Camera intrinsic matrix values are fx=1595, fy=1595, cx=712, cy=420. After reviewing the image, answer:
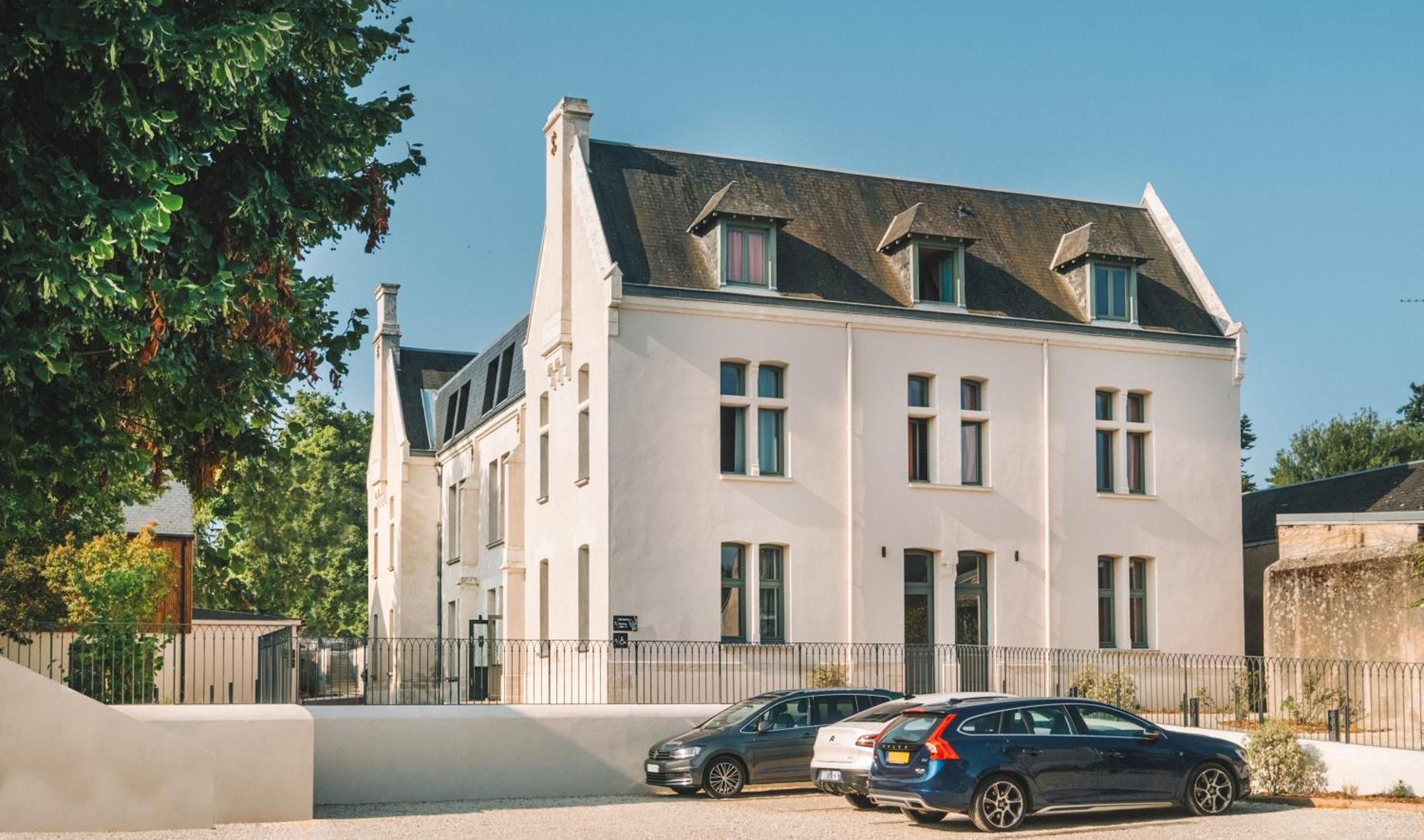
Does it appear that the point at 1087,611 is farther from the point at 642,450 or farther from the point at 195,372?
the point at 195,372

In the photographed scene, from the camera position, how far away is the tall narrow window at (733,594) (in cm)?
3356

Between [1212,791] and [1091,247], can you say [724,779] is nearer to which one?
[1212,791]

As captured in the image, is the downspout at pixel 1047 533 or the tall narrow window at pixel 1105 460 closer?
the downspout at pixel 1047 533

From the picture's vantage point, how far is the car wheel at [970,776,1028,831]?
18.4m

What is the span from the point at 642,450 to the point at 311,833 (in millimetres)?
15714

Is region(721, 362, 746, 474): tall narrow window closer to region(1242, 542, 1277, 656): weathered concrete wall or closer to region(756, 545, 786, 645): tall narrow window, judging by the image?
region(756, 545, 786, 645): tall narrow window

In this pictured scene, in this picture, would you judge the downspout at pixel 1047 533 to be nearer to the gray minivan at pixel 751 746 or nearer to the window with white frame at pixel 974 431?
the window with white frame at pixel 974 431

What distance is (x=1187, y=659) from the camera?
35438mm

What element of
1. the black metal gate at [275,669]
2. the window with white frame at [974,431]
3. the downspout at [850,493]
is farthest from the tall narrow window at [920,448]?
the black metal gate at [275,669]

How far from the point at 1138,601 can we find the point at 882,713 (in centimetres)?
1777

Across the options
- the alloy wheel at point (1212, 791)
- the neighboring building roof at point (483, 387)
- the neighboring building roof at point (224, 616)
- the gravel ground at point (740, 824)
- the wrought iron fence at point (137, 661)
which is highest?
the neighboring building roof at point (483, 387)

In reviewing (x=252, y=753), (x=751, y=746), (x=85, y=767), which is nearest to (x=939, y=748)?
(x=751, y=746)

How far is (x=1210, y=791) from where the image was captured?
20.0m

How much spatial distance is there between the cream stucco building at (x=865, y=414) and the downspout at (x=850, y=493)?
0.20 feet
